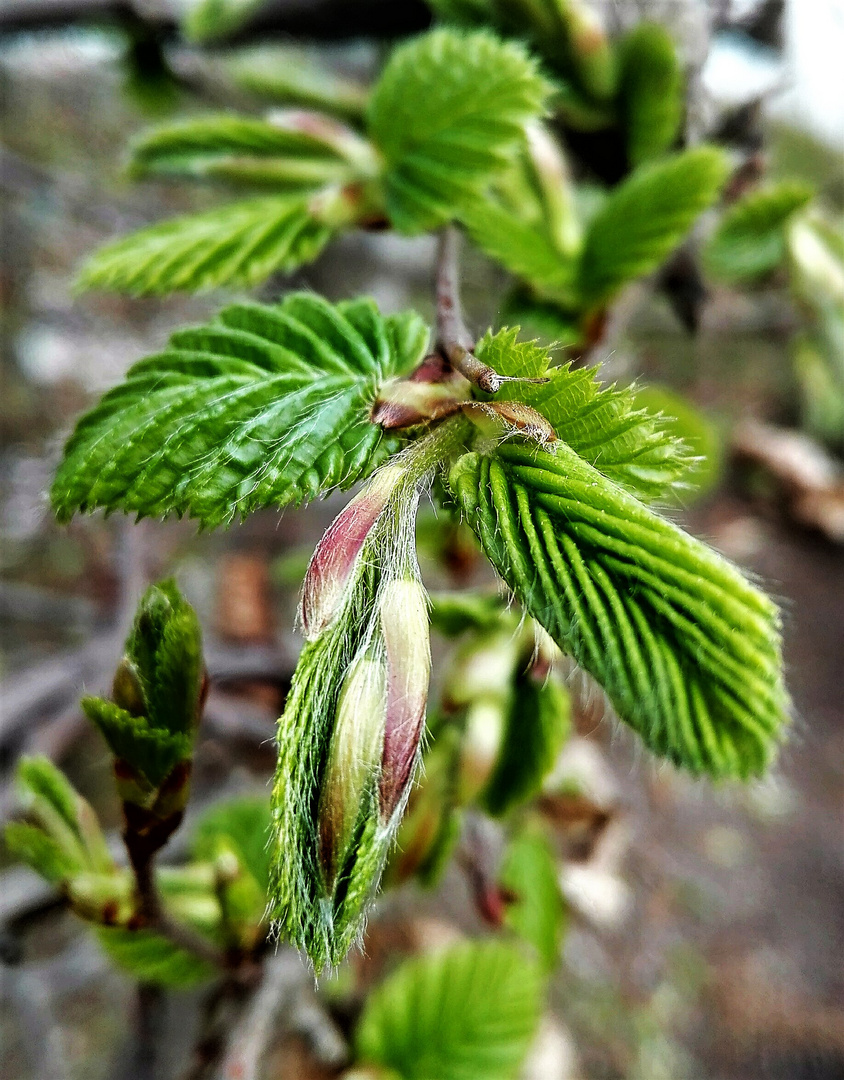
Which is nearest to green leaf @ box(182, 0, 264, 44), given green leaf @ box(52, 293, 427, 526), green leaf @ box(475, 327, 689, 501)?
green leaf @ box(52, 293, 427, 526)

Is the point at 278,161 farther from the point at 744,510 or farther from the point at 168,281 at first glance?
the point at 744,510

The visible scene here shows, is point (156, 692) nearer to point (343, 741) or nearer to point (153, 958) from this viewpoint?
point (343, 741)

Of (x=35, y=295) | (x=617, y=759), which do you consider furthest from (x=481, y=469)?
(x=35, y=295)

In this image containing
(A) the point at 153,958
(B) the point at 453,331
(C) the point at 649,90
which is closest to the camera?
(B) the point at 453,331

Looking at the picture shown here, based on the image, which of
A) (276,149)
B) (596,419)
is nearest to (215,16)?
(276,149)

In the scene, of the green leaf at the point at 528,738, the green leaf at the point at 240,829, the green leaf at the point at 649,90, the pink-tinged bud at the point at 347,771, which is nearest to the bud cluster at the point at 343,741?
the pink-tinged bud at the point at 347,771

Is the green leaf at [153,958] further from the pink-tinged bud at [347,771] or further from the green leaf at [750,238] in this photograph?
the green leaf at [750,238]

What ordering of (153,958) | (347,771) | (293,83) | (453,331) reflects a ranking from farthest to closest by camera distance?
(293,83)
(153,958)
(453,331)
(347,771)
